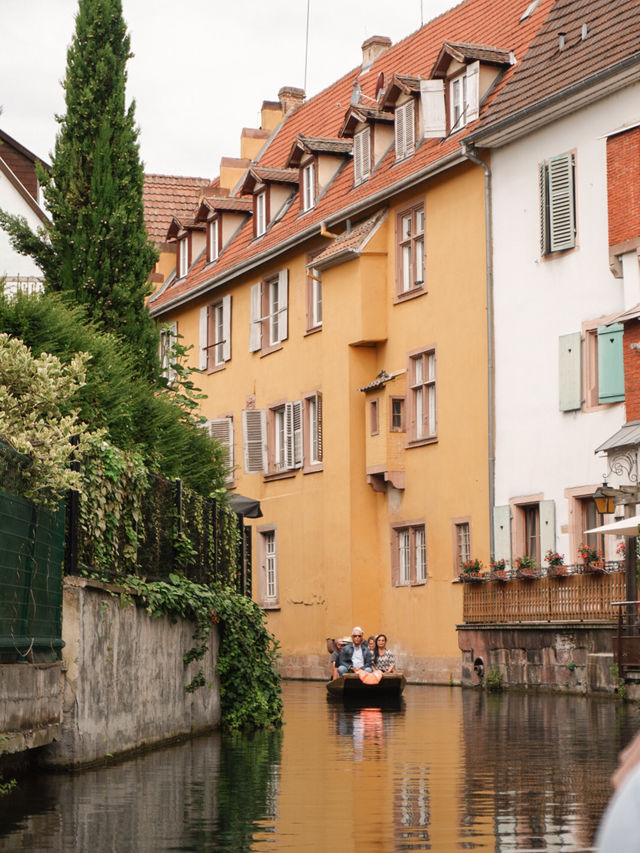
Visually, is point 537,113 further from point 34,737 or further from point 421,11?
point 34,737

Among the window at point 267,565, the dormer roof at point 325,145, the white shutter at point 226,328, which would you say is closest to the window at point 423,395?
the window at point 267,565

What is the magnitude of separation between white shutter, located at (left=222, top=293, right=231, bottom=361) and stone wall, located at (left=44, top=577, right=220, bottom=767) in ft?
90.9

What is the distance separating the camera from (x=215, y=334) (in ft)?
150

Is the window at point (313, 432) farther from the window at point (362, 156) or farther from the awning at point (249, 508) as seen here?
the awning at point (249, 508)

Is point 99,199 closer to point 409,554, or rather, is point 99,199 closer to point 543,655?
point 543,655

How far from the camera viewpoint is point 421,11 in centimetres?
4412

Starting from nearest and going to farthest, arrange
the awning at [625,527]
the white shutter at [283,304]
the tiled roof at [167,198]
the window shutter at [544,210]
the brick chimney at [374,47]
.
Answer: the awning at [625,527]
the window shutter at [544,210]
the white shutter at [283,304]
the brick chimney at [374,47]
the tiled roof at [167,198]

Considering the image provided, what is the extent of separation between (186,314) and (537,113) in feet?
63.2

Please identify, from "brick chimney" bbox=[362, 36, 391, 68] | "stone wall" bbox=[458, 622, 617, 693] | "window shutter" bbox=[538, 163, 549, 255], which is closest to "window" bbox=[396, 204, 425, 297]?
"window shutter" bbox=[538, 163, 549, 255]

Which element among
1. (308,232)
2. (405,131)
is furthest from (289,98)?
(405,131)

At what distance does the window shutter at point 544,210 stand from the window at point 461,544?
240 inches

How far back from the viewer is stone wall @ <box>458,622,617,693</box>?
26.3m

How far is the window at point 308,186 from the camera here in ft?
136

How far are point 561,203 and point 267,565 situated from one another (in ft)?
49.9
